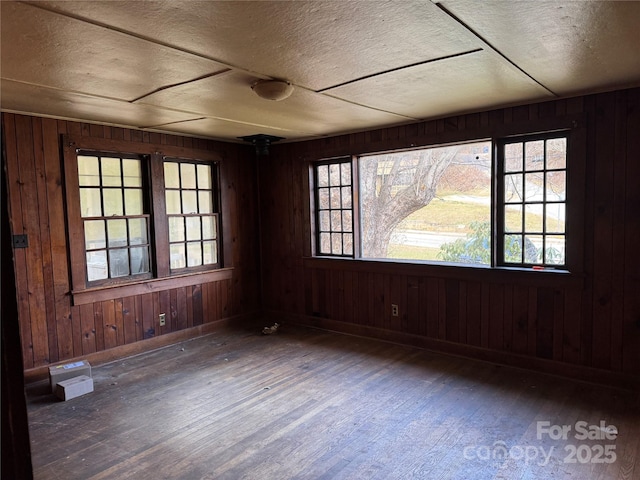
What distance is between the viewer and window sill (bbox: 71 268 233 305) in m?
4.13

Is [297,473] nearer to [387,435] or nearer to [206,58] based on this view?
[387,435]

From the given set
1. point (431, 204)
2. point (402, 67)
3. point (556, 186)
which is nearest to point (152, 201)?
point (402, 67)

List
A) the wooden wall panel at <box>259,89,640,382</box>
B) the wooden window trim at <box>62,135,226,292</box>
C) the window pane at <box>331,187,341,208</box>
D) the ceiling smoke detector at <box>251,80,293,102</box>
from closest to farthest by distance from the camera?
the ceiling smoke detector at <box>251,80,293,102</box> → the wooden wall panel at <box>259,89,640,382</box> → the wooden window trim at <box>62,135,226,292</box> → the window pane at <box>331,187,341,208</box>

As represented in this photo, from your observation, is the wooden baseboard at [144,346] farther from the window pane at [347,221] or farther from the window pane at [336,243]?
the window pane at [347,221]

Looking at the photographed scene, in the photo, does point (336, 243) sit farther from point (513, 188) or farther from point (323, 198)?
point (513, 188)

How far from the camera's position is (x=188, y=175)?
504cm

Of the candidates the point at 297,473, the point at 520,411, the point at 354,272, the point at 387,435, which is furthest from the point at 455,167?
the point at 297,473

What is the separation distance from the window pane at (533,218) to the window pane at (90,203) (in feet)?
13.3

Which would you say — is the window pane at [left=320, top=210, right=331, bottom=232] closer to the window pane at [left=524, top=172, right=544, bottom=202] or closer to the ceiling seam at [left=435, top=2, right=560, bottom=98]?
the window pane at [left=524, top=172, right=544, bottom=202]

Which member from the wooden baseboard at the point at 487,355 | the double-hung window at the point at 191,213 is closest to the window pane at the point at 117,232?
the double-hung window at the point at 191,213

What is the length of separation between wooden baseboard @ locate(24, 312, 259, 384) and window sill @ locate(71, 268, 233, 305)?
0.53 meters

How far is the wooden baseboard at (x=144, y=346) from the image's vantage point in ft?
12.5

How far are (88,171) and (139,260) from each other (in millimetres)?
1045

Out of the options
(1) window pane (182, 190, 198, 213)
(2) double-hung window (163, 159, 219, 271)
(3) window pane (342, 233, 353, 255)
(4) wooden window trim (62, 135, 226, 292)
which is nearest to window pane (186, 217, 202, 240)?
(2) double-hung window (163, 159, 219, 271)
